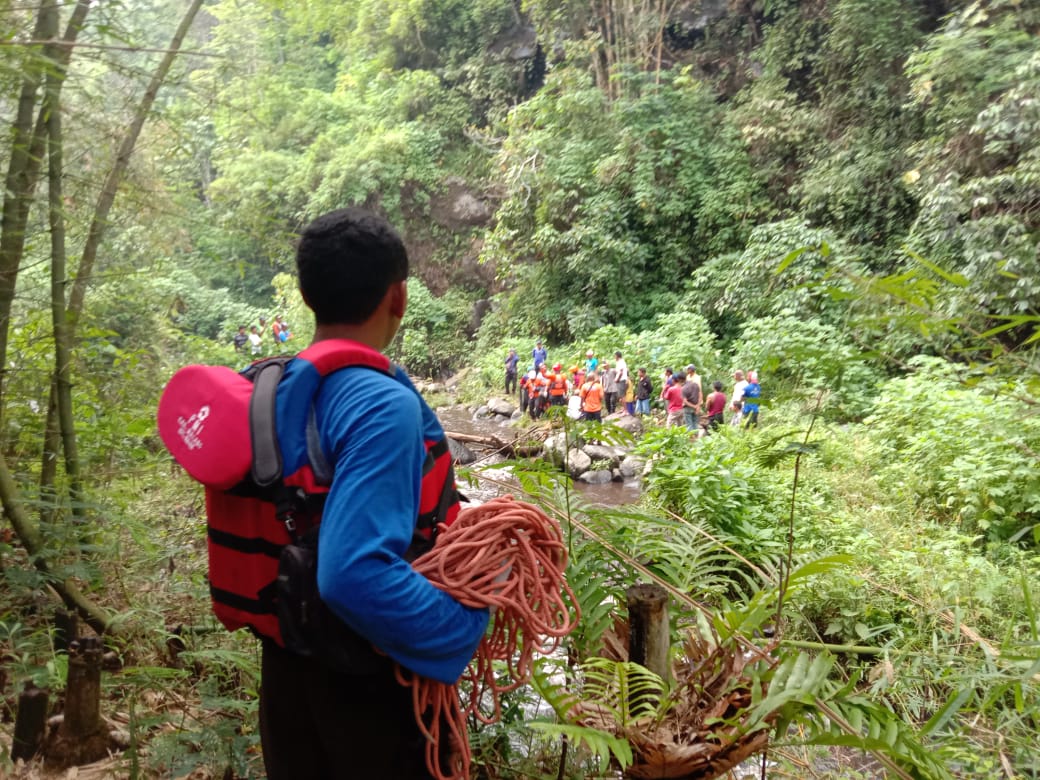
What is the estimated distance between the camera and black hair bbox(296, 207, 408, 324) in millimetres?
1217

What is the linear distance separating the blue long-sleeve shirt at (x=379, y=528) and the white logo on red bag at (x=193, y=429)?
173 mm

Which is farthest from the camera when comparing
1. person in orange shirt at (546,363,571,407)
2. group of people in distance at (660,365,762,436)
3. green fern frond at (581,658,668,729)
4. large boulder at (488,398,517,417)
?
large boulder at (488,398,517,417)

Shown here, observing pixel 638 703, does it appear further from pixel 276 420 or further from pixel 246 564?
pixel 276 420

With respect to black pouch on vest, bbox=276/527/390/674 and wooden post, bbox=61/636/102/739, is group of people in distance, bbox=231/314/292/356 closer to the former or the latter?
wooden post, bbox=61/636/102/739

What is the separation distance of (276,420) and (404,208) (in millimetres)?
20864

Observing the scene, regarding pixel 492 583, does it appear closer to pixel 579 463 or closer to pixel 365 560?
pixel 365 560

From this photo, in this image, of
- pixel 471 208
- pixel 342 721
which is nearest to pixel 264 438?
pixel 342 721

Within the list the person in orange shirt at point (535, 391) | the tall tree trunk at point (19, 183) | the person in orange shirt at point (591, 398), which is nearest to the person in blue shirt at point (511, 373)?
the person in orange shirt at point (535, 391)

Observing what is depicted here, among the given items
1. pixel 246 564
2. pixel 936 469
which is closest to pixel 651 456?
pixel 936 469

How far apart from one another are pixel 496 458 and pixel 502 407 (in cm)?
422

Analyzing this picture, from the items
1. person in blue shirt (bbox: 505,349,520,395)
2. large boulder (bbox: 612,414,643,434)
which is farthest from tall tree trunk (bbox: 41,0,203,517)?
person in blue shirt (bbox: 505,349,520,395)

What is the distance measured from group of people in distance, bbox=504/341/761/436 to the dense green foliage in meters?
0.54

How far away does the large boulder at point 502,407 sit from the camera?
14453 millimetres

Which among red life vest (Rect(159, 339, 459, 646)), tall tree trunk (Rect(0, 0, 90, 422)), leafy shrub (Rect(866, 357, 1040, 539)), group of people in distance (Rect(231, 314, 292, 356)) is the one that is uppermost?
tall tree trunk (Rect(0, 0, 90, 422))
